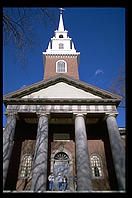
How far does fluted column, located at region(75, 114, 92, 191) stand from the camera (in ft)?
33.4

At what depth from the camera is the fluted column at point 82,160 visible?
1019cm

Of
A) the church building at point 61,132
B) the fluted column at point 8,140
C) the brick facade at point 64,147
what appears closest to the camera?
the fluted column at point 8,140

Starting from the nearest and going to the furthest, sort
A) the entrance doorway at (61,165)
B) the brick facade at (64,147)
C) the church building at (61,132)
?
1. the church building at (61,132)
2. the brick facade at (64,147)
3. the entrance doorway at (61,165)

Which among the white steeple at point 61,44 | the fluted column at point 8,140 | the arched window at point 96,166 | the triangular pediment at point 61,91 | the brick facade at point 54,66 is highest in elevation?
the white steeple at point 61,44

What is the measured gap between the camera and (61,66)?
27.6 m

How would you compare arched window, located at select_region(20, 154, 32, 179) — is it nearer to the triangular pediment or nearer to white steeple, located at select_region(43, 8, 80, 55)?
the triangular pediment

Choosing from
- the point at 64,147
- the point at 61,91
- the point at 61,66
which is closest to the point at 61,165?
the point at 64,147

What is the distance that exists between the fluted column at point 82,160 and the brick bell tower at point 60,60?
14.4 m

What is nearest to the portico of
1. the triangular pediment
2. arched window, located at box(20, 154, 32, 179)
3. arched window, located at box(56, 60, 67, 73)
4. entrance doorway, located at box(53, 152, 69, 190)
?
the triangular pediment

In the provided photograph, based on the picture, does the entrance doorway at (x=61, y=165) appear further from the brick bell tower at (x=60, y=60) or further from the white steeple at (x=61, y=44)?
the white steeple at (x=61, y=44)

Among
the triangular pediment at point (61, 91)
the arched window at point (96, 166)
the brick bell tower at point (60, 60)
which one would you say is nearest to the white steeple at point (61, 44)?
the brick bell tower at point (60, 60)

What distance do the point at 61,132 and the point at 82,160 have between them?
5721mm
